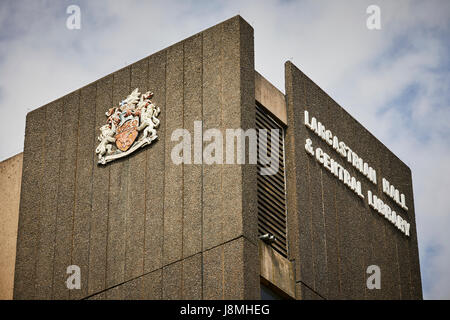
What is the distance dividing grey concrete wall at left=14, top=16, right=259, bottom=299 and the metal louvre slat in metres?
0.99

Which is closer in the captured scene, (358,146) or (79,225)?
(79,225)

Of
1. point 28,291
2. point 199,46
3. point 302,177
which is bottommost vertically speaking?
point 28,291

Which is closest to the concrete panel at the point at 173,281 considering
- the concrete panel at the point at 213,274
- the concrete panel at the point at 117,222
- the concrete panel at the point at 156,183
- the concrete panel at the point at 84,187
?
the concrete panel at the point at 156,183

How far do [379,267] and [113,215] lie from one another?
9.47 metres

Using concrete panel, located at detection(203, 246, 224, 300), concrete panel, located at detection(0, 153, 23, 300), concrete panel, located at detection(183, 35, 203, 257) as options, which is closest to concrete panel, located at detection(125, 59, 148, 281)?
concrete panel, located at detection(183, 35, 203, 257)

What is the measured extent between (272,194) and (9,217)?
10.3 m

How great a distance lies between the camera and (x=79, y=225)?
35688 millimetres

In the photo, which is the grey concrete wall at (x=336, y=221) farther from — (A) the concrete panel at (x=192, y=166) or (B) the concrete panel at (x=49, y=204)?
(B) the concrete panel at (x=49, y=204)

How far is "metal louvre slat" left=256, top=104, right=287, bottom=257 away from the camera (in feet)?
110

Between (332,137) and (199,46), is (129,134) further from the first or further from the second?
(332,137)

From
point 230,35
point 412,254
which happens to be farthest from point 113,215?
point 412,254

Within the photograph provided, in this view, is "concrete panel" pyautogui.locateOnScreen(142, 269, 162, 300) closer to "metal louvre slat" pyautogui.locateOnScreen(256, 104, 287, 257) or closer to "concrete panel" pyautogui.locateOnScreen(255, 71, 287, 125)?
"metal louvre slat" pyautogui.locateOnScreen(256, 104, 287, 257)

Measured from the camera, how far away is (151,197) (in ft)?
112

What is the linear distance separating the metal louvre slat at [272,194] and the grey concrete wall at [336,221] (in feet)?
0.79
